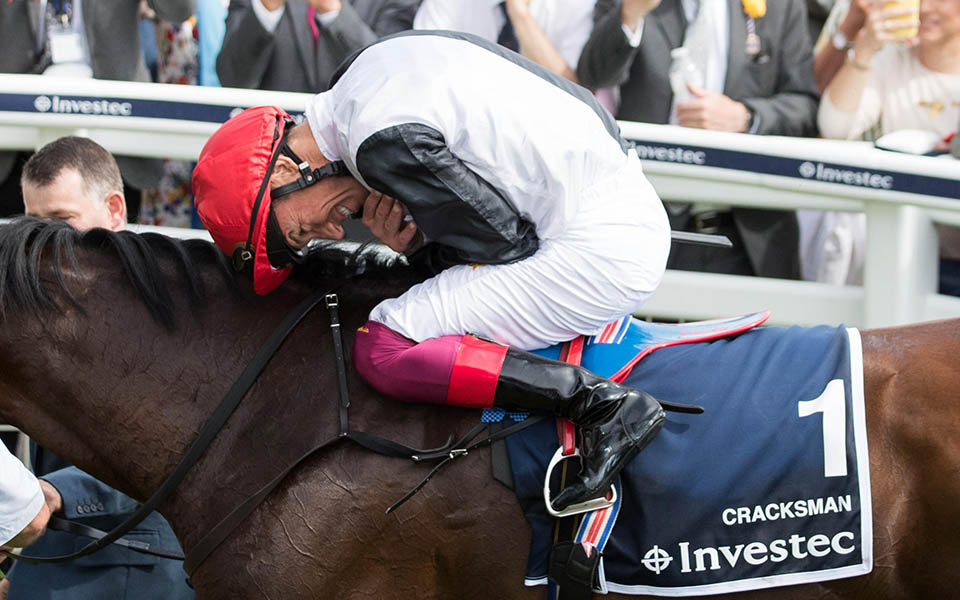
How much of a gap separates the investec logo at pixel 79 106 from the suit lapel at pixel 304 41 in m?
0.94

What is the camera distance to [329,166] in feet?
8.46

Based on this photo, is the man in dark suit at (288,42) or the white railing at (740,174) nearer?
the white railing at (740,174)


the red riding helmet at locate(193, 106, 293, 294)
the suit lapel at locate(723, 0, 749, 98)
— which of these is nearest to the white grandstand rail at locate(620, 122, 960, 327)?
the suit lapel at locate(723, 0, 749, 98)

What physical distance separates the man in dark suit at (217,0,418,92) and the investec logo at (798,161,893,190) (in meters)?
1.90

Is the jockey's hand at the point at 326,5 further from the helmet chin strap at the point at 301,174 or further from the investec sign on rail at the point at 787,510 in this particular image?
the investec sign on rail at the point at 787,510

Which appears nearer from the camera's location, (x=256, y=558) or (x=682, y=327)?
(x=256, y=558)

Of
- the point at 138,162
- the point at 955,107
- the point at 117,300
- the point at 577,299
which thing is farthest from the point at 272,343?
the point at 955,107

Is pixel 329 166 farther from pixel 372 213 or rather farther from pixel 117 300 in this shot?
pixel 117 300

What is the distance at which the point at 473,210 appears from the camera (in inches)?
96.0

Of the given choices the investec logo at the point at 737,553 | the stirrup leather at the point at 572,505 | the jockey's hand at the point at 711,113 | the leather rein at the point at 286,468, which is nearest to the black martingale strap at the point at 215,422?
the leather rein at the point at 286,468

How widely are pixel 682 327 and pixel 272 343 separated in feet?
3.34

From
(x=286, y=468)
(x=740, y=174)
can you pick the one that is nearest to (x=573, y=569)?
(x=286, y=468)

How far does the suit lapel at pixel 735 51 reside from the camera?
4715 mm

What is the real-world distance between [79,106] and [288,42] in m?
1.05
